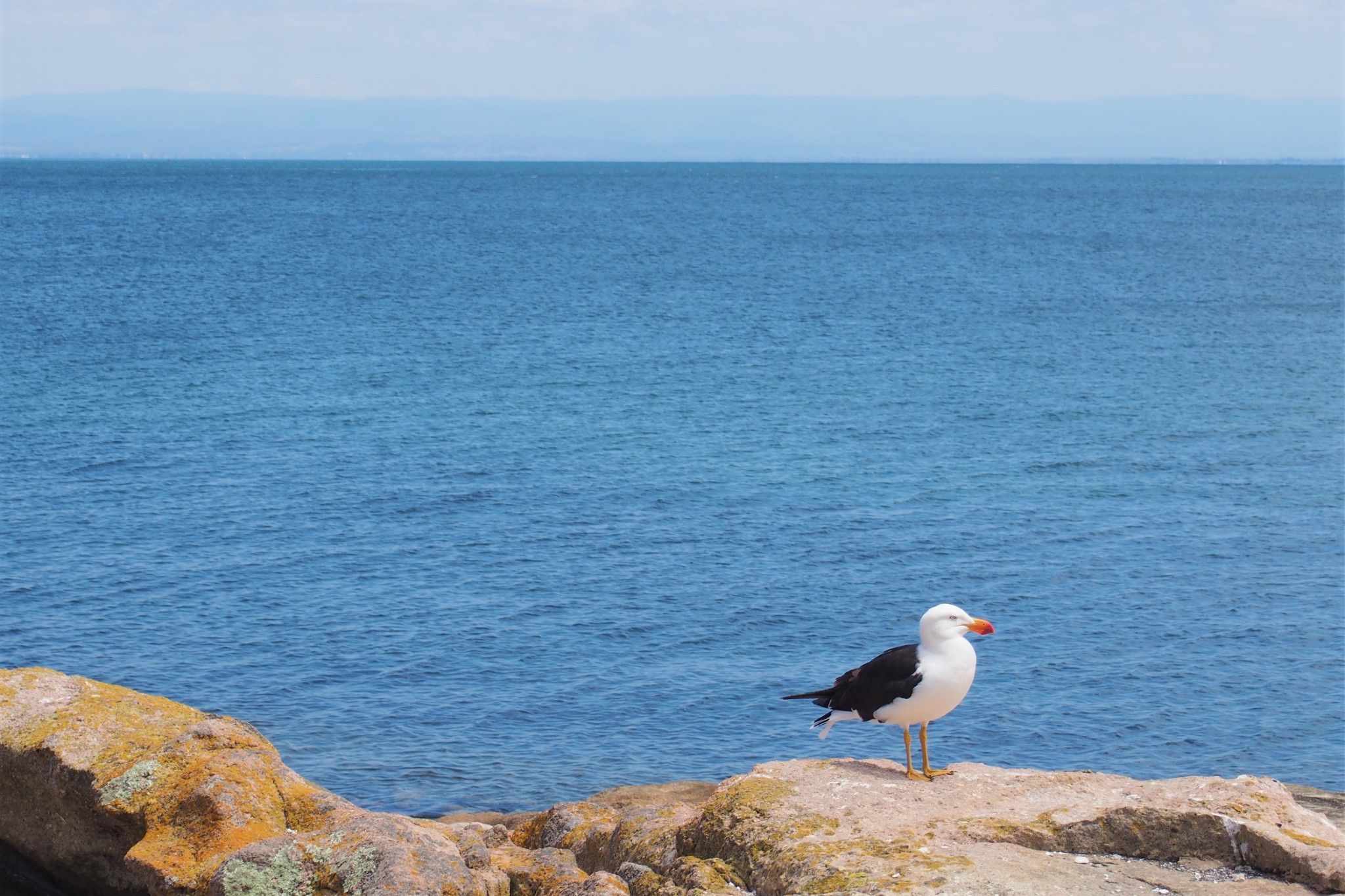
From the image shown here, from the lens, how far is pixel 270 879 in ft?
36.2

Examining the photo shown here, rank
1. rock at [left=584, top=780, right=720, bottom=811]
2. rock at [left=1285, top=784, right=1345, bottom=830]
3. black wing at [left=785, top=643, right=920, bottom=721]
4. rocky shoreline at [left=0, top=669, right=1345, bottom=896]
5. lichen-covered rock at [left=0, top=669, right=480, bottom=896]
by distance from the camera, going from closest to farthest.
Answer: rocky shoreline at [left=0, top=669, right=1345, bottom=896] < lichen-covered rock at [left=0, top=669, right=480, bottom=896] < black wing at [left=785, top=643, right=920, bottom=721] < rock at [left=1285, top=784, right=1345, bottom=830] < rock at [left=584, top=780, right=720, bottom=811]

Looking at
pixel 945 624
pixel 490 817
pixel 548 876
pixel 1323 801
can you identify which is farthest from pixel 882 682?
pixel 1323 801

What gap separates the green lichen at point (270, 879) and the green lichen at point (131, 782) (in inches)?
73.4

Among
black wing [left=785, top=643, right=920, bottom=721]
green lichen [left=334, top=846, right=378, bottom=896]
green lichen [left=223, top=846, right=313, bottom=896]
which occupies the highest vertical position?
black wing [left=785, top=643, right=920, bottom=721]

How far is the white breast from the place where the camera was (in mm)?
12891

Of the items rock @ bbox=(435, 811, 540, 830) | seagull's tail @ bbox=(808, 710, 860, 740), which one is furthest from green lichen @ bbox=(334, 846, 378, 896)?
rock @ bbox=(435, 811, 540, 830)

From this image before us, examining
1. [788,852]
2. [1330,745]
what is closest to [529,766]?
[788,852]

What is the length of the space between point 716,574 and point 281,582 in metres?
10.9

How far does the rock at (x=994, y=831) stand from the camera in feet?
35.3

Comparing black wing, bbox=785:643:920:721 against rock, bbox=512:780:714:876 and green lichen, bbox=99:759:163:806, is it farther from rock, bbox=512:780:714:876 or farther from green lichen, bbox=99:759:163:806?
green lichen, bbox=99:759:163:806

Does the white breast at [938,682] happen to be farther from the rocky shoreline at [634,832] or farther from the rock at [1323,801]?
the rock at [1323,801]

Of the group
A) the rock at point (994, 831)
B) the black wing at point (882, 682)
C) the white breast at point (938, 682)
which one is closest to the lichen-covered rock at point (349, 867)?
the rock at point (994, 831)

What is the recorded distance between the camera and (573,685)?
27.4 m

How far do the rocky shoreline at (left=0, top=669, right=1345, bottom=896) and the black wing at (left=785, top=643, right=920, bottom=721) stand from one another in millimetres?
A: 680
